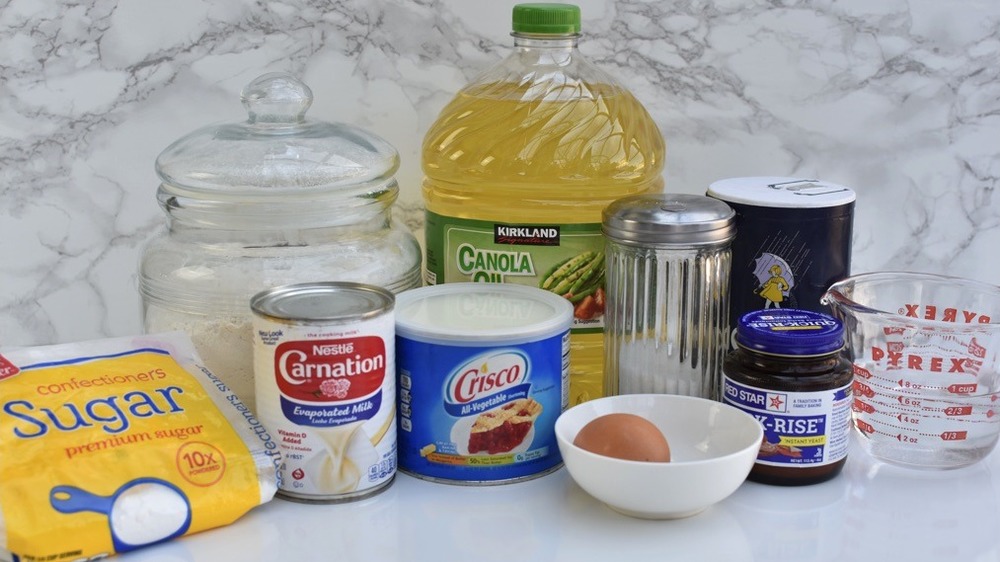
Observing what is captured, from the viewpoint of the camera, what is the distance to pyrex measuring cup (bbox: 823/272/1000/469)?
1032mm

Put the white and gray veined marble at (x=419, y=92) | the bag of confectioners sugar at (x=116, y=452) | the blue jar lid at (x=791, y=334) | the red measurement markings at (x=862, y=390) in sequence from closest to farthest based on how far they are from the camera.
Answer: the bag of confectioners sugar at (x=116, y=452) < the blue jar lid at (x=791, y=334) < the red measurement markings at (x=862, y=390) < the white and gray veined marble at (x=419, y=92)

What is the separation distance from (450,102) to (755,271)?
14.6 inches

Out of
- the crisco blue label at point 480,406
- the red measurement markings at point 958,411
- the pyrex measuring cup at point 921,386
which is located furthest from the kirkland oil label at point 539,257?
the red measurement markings at point 958,411

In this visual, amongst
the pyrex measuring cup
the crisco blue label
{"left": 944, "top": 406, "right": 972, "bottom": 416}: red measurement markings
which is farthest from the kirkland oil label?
{"left": 944, "top": 406, "right": 972, "bottom": 416}: red measurement markings

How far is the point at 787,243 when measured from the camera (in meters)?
1.09

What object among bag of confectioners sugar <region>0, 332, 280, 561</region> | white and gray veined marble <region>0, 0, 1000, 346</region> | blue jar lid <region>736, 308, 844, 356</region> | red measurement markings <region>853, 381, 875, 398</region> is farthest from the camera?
white and gray veined marble <region>0, 0, 1000, 346</region>

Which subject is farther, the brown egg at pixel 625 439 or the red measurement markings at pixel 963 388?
the red measurement markings at pixel 963 388

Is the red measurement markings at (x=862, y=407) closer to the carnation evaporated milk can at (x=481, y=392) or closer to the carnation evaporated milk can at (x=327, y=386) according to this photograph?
the carnation evaporated milk can at (x=481, y=392)

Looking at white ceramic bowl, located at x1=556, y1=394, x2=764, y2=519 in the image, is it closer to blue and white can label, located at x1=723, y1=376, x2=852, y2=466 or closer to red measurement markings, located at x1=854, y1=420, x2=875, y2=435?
blue and white can label, located at x1=723, y1=376, x2=852, y2=466

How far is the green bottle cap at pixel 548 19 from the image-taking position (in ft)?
3.66

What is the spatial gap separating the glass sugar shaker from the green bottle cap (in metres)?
0.18

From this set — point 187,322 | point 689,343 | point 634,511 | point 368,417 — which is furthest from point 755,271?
point 187,322

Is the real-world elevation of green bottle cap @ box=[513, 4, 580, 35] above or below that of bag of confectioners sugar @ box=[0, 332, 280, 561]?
above

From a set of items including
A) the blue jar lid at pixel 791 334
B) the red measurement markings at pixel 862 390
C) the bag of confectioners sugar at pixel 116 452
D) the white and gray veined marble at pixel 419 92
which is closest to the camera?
the bag of confectioners sugar at pixel 116 452
